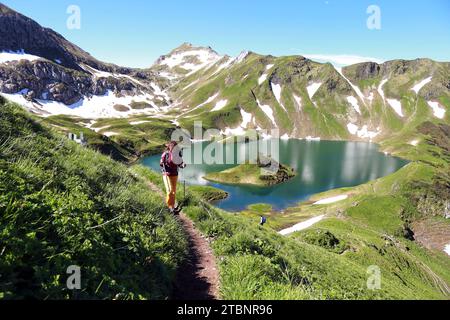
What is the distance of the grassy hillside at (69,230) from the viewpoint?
5984 millimetres

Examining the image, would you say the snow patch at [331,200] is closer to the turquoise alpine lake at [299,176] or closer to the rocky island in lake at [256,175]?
the turquoise alpine lake at [299,176]

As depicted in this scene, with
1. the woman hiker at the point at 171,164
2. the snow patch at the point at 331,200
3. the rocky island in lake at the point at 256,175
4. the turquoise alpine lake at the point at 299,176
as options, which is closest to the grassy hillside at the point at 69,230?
the woman hiker at the point at 171,164

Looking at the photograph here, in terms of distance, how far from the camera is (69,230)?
7262 millimetres

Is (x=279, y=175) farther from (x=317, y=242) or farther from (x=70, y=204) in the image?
(x=70, y=204)

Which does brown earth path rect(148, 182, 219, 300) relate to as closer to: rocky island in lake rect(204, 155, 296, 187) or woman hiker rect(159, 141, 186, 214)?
woman hiker rect(159, 141, 186, 214)

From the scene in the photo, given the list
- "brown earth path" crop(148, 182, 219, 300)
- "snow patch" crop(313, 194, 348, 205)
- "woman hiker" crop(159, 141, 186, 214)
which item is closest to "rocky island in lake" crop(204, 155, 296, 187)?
"snow patch" crop(313, 194, 348, 205)

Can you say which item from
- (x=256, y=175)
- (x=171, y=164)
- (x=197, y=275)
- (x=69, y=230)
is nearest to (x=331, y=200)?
(x=256, y=175)

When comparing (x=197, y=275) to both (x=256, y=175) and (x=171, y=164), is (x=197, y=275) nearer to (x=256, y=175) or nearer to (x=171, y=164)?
(x=171, y=164)

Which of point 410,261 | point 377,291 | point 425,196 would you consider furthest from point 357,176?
point 377,291

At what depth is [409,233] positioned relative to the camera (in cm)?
7225

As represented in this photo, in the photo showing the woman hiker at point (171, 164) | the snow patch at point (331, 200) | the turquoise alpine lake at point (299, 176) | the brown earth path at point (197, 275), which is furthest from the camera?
the turquoise alpine lake at point (299, 176)

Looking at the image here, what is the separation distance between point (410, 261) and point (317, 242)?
61.6 ft

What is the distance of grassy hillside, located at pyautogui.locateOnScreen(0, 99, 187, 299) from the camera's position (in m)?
5.98
